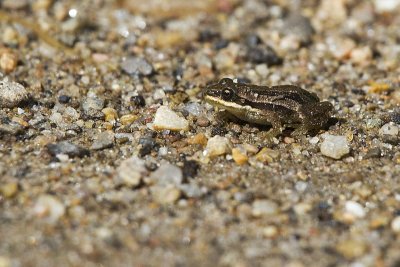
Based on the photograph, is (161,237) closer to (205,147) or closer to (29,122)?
(205,147)

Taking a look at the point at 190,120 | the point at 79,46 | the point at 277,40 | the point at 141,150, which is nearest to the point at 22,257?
the point at 141,150

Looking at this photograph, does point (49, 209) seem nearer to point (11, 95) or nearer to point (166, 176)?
point (166, 176)

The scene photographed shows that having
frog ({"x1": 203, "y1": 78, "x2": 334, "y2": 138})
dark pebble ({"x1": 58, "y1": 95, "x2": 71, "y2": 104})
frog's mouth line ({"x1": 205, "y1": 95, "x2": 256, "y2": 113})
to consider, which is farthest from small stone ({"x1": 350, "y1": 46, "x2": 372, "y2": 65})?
dark pebble ({"x1": 58, "y1": 95, "x2": 71, "y2": 104})

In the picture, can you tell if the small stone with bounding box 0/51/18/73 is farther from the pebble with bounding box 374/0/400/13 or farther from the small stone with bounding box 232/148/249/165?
the pebble with bounding box 374/0/400/13

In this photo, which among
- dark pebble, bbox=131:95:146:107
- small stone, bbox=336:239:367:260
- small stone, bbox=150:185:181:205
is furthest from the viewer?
dark pebble, bbox=131:95:146:107

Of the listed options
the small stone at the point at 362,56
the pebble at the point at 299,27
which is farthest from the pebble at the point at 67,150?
the small stone at the point at 362,56

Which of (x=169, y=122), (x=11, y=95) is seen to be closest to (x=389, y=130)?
(x=169, y=122)

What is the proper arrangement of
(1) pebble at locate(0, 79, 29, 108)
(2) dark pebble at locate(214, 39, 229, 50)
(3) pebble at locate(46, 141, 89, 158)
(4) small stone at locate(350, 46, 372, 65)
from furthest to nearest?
(2) dark pebble at locate(214, 39, 229, 50)
(4) small stone at locate(350, 46, 372, 65)
(1) pebble at locate(0, 79, 29, 108)
(3) pebble at locate(46, 141, 89, 158)
